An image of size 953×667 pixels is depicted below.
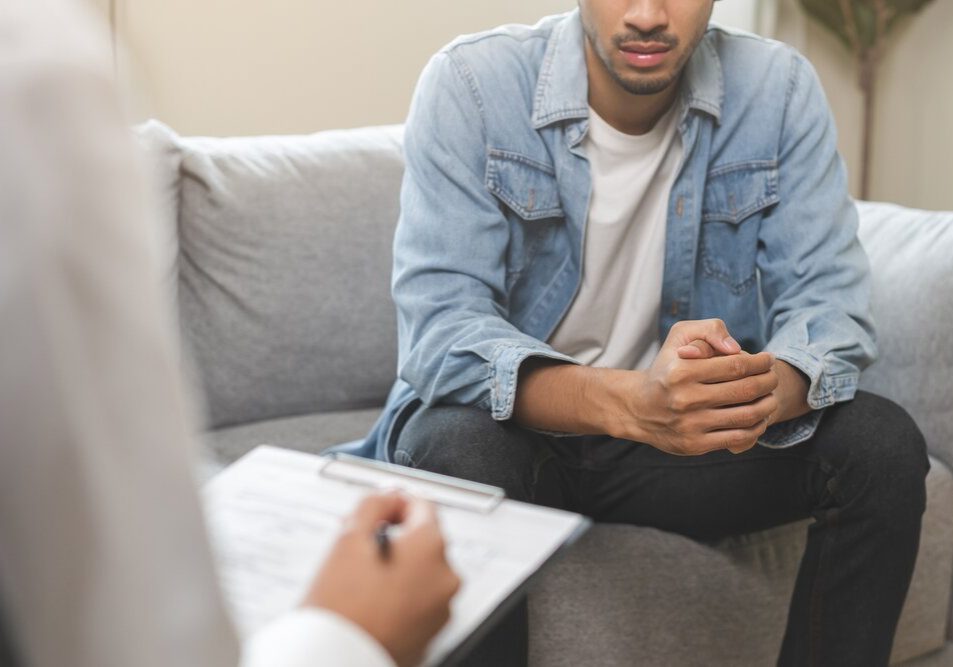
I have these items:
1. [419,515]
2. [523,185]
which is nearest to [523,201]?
[523,185]

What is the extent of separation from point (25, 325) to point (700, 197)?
1297 millimetres

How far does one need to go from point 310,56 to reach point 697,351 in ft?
5.63

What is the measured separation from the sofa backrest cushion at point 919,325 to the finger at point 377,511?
48.9 inches

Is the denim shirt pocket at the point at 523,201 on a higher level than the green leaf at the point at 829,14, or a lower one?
lower

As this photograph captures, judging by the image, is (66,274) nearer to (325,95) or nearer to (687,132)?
(687,132)

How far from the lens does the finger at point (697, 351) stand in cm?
127

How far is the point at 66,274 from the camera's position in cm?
36

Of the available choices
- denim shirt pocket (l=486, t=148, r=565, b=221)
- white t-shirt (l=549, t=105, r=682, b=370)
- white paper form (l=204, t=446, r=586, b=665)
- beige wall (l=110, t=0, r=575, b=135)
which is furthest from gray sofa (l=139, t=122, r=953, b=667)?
white paper form (l=204, t=446, r=586, b=665)

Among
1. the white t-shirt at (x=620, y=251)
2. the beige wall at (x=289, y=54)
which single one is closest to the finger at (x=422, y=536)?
the white t-shirt at (x=620, y=251)

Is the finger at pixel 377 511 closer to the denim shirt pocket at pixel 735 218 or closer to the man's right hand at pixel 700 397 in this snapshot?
the man's right hand at pixel 700 397

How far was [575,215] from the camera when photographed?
1.53 metres

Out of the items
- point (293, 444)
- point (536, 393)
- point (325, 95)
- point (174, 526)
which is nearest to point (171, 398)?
point (174, 526)

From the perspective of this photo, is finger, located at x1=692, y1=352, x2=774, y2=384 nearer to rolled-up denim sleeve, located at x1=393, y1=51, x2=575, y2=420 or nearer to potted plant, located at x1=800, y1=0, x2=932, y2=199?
rolled-up denim sleeve, located at x1=393, y1=51, x2=575, y2=420

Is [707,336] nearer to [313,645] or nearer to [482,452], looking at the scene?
[482,452]
